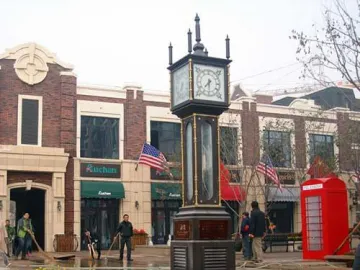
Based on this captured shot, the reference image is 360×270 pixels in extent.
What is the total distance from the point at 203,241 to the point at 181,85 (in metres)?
3.01

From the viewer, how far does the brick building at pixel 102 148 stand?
3241cm

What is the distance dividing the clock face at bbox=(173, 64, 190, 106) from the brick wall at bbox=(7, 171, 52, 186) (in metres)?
21.3

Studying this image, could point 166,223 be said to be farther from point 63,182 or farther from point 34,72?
point 34,72

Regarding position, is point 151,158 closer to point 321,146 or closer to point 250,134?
point 250,134

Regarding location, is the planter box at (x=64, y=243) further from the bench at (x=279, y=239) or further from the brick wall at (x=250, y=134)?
the brick wall at (x=250, y=134)

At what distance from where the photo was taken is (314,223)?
19422mm

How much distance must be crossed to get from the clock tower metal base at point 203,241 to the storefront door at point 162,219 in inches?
983

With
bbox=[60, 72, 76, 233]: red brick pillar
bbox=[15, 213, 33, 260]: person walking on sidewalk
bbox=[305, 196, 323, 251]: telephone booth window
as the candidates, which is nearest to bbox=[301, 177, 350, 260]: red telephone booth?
bbox=[305, 196, 323, 251]: telephone booth window

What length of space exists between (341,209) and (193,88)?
356 inches

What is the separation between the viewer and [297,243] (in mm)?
30406

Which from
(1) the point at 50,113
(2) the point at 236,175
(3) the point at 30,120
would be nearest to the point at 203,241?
(3) the point at 30,120

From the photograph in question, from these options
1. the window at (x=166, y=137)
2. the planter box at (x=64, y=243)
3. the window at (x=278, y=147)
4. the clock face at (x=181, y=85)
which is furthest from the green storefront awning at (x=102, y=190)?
the clock face at (x=181, y=85)

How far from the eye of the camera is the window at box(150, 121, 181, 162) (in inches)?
1446

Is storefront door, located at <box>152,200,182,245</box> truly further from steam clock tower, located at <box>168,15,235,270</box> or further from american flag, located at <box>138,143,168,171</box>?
steam clock tower, located at <box>168,15,235,270</box>
